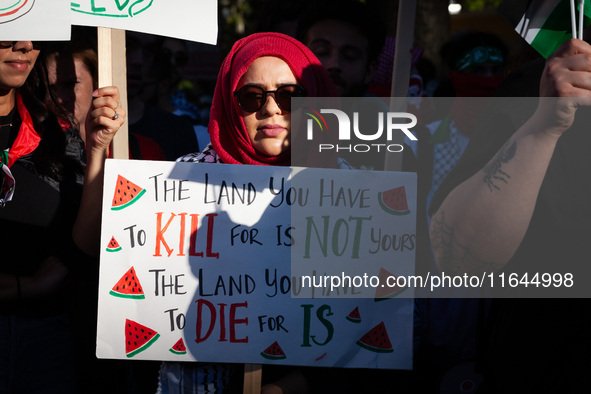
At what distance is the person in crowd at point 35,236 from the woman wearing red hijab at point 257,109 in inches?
18.8

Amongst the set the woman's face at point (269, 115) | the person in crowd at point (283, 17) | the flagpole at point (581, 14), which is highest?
the person in crowd at point (283, 17)

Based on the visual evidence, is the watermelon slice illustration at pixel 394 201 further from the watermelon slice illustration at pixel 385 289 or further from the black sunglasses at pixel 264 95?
the black sunglasses at pixel 264 95

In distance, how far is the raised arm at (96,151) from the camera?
64.9 inches

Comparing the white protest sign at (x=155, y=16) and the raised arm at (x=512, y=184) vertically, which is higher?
the white protest sign at (x=155, y=16)

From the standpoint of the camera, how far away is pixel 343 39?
2.64 metres

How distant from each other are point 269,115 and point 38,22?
855mm

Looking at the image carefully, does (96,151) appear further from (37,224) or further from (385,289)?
(385,289)

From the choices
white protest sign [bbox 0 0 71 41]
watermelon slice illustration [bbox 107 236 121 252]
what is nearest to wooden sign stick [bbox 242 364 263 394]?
watermelon slice illustration [bbox 107 236 121 252]

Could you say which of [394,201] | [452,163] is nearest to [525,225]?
[394,201]

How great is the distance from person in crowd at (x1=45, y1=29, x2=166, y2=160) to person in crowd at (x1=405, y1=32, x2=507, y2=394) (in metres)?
1.66

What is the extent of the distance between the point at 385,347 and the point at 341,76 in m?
1.54

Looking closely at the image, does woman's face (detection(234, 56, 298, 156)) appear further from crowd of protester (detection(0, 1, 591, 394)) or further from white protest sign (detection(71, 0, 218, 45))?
white protest sign (detection(71, 0, 218, 45))

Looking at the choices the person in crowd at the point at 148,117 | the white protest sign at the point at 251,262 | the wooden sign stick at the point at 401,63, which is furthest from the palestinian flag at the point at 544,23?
the person in crowd at the point at 148,117

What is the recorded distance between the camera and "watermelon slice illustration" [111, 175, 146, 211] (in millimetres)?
1606
